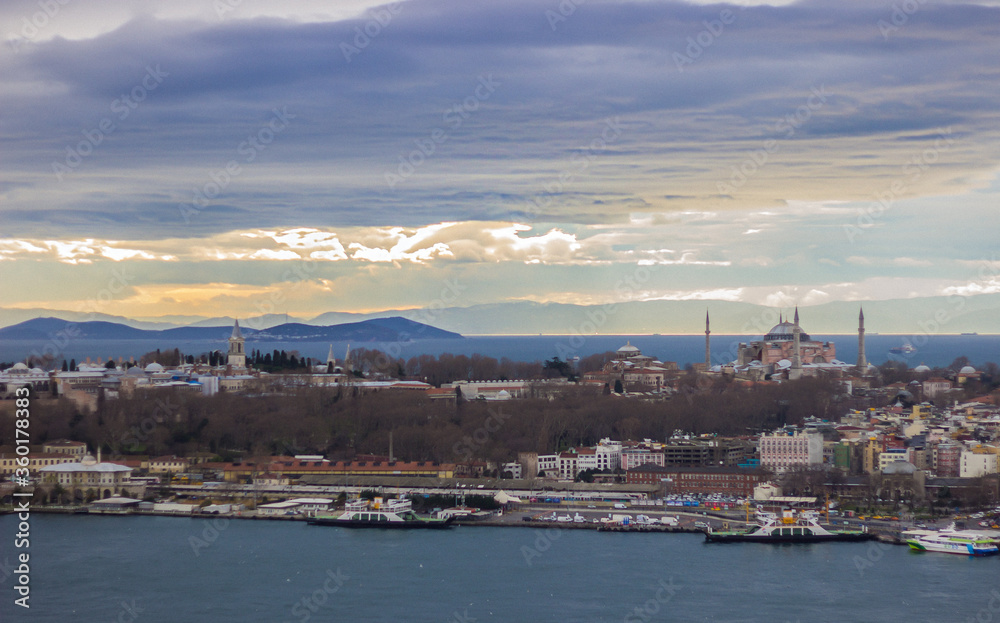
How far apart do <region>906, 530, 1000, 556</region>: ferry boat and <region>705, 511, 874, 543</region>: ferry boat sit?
91 centimetres

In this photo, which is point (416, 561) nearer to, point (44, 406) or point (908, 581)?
point (908, 581)

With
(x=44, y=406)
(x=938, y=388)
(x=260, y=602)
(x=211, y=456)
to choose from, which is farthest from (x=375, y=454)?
(x=938, y=388)

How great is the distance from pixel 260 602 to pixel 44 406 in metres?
16.6

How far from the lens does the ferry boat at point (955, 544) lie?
17469 mm

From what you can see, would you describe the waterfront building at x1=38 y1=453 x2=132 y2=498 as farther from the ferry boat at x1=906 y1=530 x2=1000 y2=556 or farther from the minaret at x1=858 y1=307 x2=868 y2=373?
the minaret at x1=858 y1=307 x2=868 y2=373

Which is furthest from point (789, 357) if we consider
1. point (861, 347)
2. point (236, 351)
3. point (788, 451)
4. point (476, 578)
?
point (476, 578)

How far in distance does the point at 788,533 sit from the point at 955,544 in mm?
2217

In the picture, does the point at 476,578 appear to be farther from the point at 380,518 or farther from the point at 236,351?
the point at 236,351

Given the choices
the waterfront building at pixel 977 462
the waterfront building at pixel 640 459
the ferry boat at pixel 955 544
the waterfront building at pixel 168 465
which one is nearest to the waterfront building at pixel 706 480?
the waterfront building at pixel 640 459

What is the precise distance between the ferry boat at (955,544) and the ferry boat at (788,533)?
0.91m

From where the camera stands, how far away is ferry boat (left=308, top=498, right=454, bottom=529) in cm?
2039

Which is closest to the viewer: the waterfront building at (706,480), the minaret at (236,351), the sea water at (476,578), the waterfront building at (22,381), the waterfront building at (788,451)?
the sea water at (476,578)

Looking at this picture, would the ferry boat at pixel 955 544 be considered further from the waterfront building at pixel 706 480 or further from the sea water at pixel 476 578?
the waterfront building at pixel 706 480

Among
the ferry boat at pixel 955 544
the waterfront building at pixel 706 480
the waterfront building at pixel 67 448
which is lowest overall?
the ferry boat at pixel 955 544
